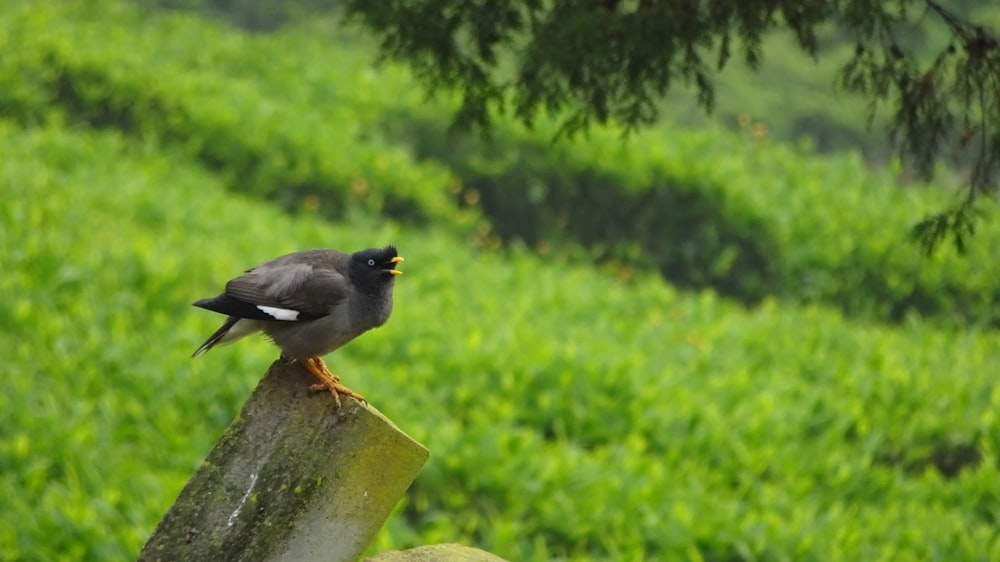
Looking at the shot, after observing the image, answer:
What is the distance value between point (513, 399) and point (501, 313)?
1.45m

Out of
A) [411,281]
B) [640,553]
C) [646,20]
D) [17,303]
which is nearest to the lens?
[646,20]

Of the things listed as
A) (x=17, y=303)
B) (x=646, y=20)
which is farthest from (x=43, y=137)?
(x=646, y=20)

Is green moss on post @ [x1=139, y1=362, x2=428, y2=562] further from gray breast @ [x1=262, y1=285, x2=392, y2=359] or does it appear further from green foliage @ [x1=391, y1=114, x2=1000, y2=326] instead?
green foliage @ [x1=391, y1=114, x2=1000, y2=326]

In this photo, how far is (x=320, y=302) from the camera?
2836 mm

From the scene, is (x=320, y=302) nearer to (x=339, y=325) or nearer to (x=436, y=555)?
(x=339, y=325)

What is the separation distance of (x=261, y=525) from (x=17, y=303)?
4585 mm

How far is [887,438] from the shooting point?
7.27 meters

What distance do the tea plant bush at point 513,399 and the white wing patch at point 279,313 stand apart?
2.70 metres

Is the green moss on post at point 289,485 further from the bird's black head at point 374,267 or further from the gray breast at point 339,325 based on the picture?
the bird's black head at point 374,267

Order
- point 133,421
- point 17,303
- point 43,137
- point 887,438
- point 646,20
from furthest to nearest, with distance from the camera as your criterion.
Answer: point 43,137 → point 887,438 → point 17,303 → point 133,421 → point 646,20

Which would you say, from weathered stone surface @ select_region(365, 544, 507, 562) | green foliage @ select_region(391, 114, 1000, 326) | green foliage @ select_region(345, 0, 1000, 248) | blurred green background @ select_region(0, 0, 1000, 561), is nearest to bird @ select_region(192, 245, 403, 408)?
weathered stone surface @ select_region(365, 544, 507, 562)

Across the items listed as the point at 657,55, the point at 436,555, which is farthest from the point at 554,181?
the point at 436,555

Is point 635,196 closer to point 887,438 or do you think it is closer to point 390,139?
point 390,139

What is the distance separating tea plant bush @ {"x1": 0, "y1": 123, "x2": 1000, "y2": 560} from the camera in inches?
228
